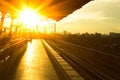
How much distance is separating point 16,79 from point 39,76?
1.23 m

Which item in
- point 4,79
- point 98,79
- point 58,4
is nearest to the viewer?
point 4,79

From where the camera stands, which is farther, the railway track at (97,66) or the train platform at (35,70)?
the railway track at (97,66)

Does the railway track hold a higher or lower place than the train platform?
lower

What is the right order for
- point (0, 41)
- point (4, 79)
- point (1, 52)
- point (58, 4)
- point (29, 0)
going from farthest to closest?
point (0, 41), point (58, 4), point (29, 0), point (1, 52), point (4, 79)

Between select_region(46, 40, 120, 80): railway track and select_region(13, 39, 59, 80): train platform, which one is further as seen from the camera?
select_region(46, 40, 120, 80): railway track

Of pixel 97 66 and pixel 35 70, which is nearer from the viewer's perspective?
pixel 35 70

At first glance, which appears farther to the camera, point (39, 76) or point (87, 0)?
point (87, 0)

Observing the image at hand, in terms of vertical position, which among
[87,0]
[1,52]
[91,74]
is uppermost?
[87,0]

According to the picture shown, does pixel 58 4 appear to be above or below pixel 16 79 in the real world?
above

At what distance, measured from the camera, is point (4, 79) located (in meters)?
10.4

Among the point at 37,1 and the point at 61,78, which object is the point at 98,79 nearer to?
the point at 61,78

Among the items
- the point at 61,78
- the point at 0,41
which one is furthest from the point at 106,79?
the point at 0,41

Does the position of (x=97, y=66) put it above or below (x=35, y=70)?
below

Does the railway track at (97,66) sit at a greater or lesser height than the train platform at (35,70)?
lesser
